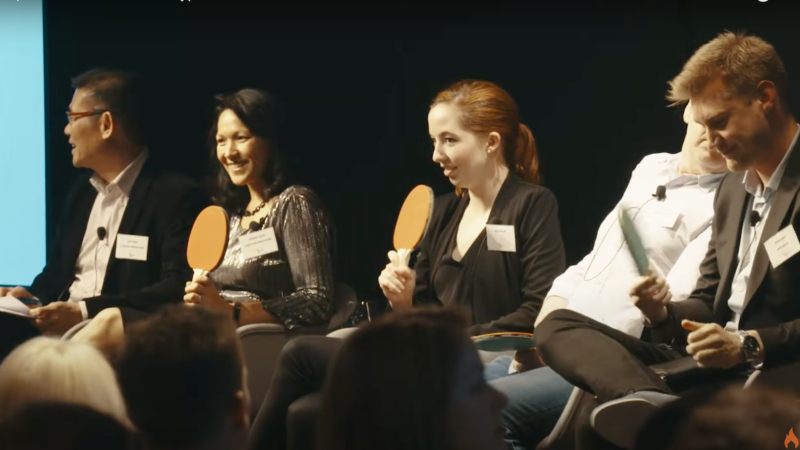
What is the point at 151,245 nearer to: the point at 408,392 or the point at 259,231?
the point at 259,231

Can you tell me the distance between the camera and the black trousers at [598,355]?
110 inches

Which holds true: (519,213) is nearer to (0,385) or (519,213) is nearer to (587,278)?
(587,278)

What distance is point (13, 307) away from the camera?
4.38 metres

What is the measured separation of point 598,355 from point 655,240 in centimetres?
73

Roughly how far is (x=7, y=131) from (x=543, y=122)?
2.67 meters

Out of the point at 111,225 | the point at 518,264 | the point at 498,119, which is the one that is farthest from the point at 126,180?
the point at 518,264

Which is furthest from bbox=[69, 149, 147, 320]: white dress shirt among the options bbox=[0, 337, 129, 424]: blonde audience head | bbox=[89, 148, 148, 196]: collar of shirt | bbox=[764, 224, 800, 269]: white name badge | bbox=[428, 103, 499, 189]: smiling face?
bbox=[764, 224, 800, 269]: white name badge

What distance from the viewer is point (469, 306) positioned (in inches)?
155

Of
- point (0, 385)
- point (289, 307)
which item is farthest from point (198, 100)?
point (0, 385)

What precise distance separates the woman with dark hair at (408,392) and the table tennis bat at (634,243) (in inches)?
56.8

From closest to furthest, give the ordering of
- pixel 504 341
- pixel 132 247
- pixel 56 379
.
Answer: pixel 56 379 → pixel 504 341 → pixel 132 247

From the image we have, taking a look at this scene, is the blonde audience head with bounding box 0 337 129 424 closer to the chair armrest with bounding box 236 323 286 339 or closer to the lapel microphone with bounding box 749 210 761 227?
the chair armrest with bounding box 236 323 286 339

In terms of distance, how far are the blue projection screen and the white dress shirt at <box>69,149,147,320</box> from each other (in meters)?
0.62

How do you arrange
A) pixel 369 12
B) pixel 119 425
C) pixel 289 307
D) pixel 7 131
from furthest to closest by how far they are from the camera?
pixel 7 131, pixel 369 12, pixel 289 307, pixel 119 425
